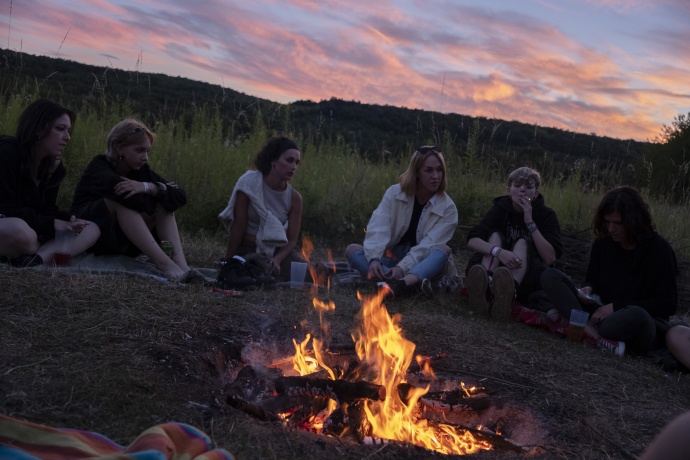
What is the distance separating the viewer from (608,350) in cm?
477

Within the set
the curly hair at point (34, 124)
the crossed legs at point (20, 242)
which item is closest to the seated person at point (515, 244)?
the crossed legs at point (20, 242)

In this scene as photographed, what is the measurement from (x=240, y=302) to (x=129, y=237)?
4.42 feet

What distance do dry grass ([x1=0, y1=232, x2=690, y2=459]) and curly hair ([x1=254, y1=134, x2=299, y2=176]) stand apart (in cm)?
134

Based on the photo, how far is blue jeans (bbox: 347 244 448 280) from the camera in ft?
18.7

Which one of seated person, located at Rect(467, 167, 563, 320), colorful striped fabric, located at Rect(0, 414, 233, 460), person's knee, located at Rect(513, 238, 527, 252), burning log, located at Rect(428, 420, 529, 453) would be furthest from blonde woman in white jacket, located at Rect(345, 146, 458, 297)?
colorful striped fabric, located at Rect(0, 414, 233, 460)

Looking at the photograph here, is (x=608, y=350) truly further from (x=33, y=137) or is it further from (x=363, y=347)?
(x=33, y=137)

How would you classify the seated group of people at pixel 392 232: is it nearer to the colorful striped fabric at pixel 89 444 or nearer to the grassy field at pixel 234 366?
the grassy field at pixel 234 366

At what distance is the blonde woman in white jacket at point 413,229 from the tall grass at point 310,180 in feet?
6.95

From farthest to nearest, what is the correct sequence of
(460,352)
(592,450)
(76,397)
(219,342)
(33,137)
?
(33,137), (460,352), (219,342), (592,450), (76,397)

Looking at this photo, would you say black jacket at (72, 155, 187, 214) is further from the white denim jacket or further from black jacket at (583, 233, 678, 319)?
black jacket at (583, 233, 678, 319)

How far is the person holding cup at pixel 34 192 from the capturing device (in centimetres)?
478

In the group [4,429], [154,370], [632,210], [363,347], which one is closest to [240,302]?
[363,347]

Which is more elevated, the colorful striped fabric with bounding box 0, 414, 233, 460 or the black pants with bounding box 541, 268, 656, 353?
the black pants with bounding box 541, 268, 656, 353

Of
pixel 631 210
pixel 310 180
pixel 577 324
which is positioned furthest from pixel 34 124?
pixel 631 210
